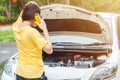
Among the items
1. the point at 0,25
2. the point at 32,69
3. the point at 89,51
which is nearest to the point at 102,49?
the point at 89,51

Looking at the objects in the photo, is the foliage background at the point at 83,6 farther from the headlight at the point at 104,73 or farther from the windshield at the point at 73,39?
the headlight at the point at 104,73

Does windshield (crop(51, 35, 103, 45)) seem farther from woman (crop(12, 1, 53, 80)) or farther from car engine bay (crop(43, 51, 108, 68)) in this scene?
woman (crop(12, 1, 53, 80))

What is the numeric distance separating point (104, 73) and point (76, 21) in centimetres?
154

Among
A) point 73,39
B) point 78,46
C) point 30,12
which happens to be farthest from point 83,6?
point 30,12

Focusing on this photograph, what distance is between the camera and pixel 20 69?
191 inches

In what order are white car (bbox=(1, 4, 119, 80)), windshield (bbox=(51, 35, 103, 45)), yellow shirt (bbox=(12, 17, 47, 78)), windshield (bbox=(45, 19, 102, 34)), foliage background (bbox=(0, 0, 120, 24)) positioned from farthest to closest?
foliage background (bbox=(0, 0, 120, 24))
windshield (bbox=(45, 19, 102, 34))
windshield (bbox=(51, 35, 103, 45))
white car (bbox=(1, 4, 119, 80))
yellow shirt (bbox=(12, 17, 47, 78))

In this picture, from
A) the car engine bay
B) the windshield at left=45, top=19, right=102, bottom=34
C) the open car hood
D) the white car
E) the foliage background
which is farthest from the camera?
the foliage background

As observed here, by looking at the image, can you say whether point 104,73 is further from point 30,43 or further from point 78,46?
point 30,43

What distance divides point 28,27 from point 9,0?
78.8 feet

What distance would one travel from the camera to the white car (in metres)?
5.39

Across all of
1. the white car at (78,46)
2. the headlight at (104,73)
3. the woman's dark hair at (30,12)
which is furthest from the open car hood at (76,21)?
the woman's dark hair at (30,12)

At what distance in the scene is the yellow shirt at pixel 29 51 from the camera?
181 inches

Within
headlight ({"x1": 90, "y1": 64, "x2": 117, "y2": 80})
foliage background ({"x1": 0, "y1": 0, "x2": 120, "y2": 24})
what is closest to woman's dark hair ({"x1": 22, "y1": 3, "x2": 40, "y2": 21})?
headlight ({"x1": 90, "y1": 64, "x2": 117, "y2": 80})

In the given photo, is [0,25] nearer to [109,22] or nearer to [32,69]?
[109,22]
